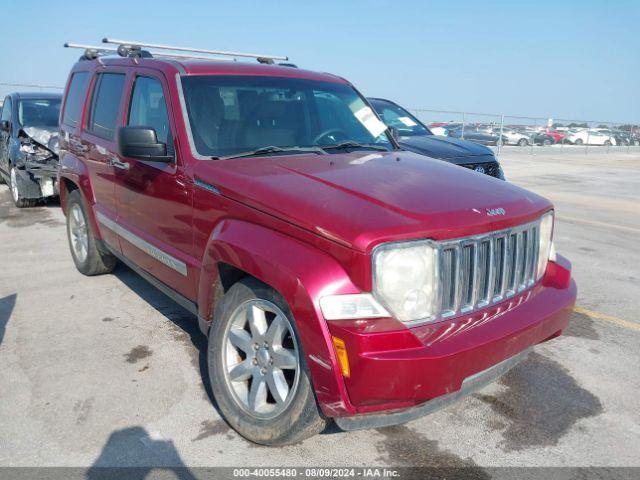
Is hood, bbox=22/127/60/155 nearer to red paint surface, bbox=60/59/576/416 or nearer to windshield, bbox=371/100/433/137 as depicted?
windshield, bbox=371/100/433/137

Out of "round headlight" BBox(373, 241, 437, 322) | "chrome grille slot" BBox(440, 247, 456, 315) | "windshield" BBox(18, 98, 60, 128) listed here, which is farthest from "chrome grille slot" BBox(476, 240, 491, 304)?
"windshield" BBox(18, 98, 60, 128)

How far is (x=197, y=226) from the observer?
11.1 ft

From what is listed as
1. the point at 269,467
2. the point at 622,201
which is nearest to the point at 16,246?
the point at 269,467

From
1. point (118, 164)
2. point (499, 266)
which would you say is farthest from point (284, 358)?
point (118, 164)

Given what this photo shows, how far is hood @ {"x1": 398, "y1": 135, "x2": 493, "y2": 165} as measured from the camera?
7.60m

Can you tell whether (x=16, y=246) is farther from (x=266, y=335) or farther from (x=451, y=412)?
(x=451, y=412)

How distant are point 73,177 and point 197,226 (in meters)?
2.67

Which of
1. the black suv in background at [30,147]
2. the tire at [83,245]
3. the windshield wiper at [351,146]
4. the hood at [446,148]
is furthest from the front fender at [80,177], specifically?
the hood at [446,148]

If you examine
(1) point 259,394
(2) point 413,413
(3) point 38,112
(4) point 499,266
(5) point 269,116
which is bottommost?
(1) point 259,394

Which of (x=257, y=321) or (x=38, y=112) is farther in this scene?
(x=38, y=112)

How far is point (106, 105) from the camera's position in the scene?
15.9ft

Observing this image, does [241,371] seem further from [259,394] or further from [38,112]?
[38,112]

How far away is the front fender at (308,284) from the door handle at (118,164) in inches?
70.2

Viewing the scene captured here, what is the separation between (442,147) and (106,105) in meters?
4.70
